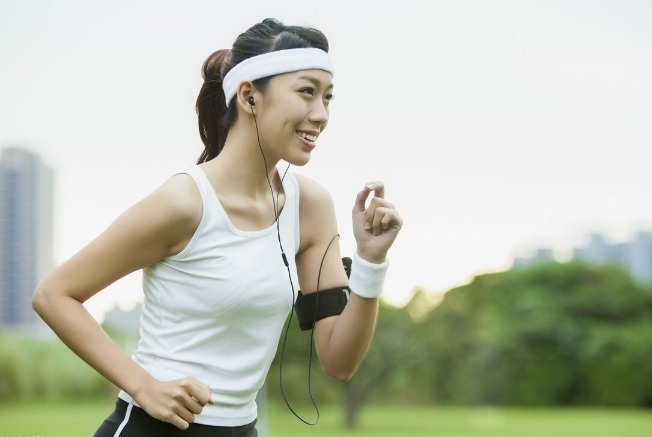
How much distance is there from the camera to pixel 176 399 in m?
1.77

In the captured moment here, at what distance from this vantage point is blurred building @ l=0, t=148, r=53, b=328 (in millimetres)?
21781

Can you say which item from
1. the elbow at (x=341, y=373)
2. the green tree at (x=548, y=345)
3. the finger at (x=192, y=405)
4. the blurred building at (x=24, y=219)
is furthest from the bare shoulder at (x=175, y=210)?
the green tree at (x=548, y=345)

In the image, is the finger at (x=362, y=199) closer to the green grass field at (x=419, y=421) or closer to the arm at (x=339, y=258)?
the arm at (x=339, y=258)

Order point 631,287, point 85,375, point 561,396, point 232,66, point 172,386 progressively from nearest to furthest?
point 172,386 → point 232,66 → point 85,375 → point 561,396 → point 631,287

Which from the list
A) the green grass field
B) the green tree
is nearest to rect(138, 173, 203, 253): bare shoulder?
the green grass field

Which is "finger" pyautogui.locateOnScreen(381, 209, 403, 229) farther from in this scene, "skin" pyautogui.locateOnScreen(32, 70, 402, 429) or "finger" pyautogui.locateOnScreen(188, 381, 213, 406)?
"finger" pyautogui.locateOnScreen(188, 381, 213, 406)

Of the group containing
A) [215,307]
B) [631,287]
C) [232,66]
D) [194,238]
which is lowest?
[631,287]

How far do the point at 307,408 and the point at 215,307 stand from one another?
30356 mm

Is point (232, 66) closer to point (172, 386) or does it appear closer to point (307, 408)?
point (172, 386)

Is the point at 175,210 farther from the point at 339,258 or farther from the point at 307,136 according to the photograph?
the point at 339,258

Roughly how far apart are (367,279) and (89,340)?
58cm

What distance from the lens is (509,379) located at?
100ft

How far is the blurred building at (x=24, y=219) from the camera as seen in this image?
21781 mm

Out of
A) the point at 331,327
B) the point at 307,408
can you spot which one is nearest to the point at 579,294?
the point at 307,408
